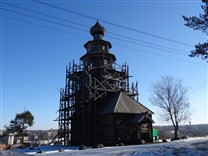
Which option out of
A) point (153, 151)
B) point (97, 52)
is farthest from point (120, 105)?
point (153, 151)

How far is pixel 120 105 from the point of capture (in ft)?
84.7

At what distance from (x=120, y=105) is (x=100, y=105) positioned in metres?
3.73

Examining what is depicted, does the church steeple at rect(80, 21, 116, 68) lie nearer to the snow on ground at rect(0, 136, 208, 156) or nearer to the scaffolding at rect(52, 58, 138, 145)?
the scaffolding at rect(52, 58, 138, 145)

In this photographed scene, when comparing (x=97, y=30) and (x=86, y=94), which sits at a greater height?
(x=97, y=30)

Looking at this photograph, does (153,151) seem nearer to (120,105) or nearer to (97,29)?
(120,105)

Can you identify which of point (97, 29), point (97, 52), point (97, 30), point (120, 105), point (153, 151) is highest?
point (97, 29)

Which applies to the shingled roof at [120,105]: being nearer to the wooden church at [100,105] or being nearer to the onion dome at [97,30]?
the wooden church at [100,105]

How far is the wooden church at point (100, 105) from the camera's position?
81.7ft

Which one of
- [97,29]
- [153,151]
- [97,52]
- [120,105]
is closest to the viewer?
[153,151]

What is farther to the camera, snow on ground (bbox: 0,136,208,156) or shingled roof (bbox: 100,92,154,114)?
shingled roof (bbox: 100,92,154,114)

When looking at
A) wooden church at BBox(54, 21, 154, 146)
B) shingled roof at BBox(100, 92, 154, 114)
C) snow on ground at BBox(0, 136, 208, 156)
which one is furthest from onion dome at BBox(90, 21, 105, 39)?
snow on ground at BBox(0, 136, 208, 156)

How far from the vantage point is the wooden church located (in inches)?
980

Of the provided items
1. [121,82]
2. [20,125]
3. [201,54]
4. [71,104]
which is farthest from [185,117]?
[20,125]

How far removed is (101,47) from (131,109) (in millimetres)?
12230
